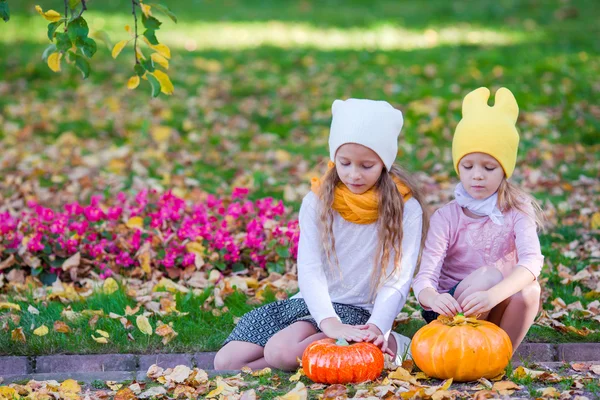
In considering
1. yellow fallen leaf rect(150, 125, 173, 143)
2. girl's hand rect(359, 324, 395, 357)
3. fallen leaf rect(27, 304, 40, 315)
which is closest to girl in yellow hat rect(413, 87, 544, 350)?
girl's hand rect(359, 324, 395, 357)

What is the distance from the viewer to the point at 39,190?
6801mm

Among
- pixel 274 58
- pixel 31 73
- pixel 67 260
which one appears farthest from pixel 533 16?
pixel 67 260

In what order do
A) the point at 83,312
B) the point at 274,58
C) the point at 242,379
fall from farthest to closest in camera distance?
the point at 274,58 → the point at 83,312 → the point at 242,379

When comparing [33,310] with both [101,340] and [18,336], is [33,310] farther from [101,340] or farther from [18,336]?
[101,340]

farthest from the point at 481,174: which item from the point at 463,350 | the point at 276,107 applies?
the point at 276,107

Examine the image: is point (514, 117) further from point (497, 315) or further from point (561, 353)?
point (561, 353)

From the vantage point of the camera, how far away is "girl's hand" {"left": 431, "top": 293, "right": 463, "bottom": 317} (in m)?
3.48

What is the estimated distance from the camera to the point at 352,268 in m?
3.94

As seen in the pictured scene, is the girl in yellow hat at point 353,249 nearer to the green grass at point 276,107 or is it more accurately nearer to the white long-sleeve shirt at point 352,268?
the white long-sleeve shirt at point 352,268

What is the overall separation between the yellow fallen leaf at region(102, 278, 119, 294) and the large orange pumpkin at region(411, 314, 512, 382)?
2042 mm

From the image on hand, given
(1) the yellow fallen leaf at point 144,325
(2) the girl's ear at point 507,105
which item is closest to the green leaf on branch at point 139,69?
(1) the yellow fallen leaf at point 144,325

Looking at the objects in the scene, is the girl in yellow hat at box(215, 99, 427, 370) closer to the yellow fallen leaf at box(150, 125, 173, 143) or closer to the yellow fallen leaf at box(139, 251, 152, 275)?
the yellow fallen leaf at box(139, 251, 152, 275)

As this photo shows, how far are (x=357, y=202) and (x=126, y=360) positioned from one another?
139cm

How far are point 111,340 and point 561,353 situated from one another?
7.32 feet
